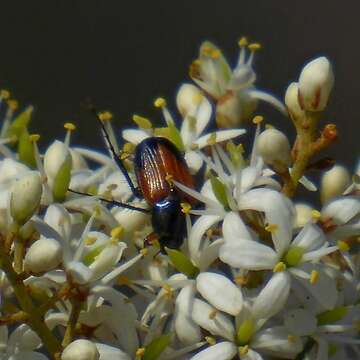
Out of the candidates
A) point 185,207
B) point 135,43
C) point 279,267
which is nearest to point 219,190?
point 185,207

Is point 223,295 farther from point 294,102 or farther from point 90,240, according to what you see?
point 294,102

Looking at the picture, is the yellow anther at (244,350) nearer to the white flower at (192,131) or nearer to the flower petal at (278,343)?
the flower petal at (278,343)

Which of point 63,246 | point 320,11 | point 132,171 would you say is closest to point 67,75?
point 320,11

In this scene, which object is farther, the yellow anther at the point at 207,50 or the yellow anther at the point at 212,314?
the yellow anther at the point at 207,50

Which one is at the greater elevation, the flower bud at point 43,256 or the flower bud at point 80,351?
the flower bud at point 43,256

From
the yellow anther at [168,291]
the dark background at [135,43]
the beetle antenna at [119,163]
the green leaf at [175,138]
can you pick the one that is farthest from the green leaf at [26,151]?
the dark background at [135,43]

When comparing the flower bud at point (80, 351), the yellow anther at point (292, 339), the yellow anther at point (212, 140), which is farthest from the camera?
the yellow anther at point (212, 140)
